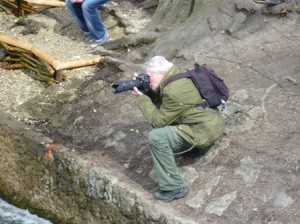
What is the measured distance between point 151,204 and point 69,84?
10.7 ft

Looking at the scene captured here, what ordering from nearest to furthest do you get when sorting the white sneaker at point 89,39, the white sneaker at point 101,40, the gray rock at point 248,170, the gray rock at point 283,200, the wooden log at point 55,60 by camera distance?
1. the gray rock at point 283,200
2. the gray rock at point 248,170
3. the wooden log at point 55,60
4. the white sneaker at point 101,40
5. the white sneaker at point 89,39

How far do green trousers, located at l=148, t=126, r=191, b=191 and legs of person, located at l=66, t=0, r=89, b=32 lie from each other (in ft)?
14.5

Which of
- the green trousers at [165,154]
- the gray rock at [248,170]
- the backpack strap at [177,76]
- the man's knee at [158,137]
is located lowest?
the gray rock at [248,170]

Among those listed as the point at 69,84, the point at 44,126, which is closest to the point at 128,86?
the point at 44,126

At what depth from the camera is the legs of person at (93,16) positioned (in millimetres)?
10633

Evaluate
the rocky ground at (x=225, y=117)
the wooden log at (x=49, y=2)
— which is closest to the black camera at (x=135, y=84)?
the rocky ground at (x=225, y=117)

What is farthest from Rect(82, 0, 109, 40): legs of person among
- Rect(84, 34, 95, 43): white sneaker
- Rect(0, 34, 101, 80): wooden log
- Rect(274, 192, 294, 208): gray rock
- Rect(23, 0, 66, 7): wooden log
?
Rect(274, 192, 294, 208): gray rock

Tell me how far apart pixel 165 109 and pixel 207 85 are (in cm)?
42

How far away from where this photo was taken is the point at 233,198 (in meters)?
6.98

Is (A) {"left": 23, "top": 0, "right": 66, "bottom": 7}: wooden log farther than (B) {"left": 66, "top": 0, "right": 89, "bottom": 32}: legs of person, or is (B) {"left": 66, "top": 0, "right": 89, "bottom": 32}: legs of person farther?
(A) {"left": 23, "top": 0, "right": 66, "bottom": 7}: wooden log

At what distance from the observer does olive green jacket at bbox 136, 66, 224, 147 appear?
682 centimetres

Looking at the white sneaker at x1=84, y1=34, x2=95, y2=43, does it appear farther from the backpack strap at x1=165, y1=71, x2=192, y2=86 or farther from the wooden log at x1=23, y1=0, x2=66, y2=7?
the backpack strap at x1=165, y1=71, x2=192, y2=86

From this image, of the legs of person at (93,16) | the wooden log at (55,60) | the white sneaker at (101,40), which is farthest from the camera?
the white sneaker at (101,40)

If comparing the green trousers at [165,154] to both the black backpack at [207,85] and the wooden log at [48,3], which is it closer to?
the black backpack at [207,85]
